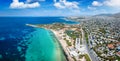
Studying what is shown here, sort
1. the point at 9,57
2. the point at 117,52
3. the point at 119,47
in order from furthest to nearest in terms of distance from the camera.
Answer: the point at 119,47
the point at 117,52
the point at 9,57

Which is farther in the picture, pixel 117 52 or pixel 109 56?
pixel 117 52

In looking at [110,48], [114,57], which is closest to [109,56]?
[114,57]

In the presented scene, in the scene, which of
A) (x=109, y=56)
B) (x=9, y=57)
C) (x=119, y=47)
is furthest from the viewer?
(x=119, y=47)

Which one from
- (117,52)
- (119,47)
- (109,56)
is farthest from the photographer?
(119,47)

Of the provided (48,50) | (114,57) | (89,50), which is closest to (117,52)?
(114,57)

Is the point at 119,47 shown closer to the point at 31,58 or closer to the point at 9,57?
the point at 31,58

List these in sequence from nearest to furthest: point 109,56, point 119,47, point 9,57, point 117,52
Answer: point 9,57 → point 109,56 → point 117,52 → point 119,47

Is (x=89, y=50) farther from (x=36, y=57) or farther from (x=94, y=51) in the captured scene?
(x=36, y=57)

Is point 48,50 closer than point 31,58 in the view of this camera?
No
